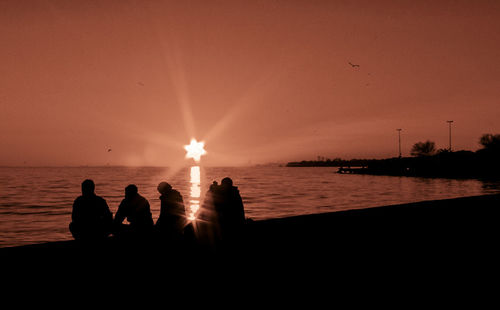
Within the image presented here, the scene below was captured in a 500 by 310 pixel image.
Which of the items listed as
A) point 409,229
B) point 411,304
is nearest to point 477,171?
point 409,229

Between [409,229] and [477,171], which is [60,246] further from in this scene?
[477,171]

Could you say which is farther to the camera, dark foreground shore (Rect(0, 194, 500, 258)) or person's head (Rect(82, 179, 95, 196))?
dark foreground shore (Rect(0, 194, 500, 258))

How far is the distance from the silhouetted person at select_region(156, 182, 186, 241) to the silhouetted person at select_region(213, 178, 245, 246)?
76 cm

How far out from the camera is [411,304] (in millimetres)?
4961

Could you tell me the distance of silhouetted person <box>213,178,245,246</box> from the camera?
6.25 metres

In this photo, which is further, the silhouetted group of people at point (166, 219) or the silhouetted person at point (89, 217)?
the silhouetted person at point (89, 217)

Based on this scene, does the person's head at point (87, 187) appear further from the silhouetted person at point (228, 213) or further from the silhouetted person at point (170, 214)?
the silhouetted person at point (228, 213)

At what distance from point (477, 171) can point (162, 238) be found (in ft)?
330

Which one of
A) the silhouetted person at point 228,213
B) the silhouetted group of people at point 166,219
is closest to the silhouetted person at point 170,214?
the silhouetted group of people at point 166,219

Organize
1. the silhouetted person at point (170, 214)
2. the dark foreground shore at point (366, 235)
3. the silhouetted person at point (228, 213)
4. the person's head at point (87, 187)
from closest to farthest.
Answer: the silhouetted person at point (228, 213), the person's head at point (87, 187), the silhouetted person at point (170, 214), the dark foreground shore at point (366, 235)

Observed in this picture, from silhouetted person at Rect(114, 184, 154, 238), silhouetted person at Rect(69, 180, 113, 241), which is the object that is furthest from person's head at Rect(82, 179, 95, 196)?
silhouetted person at Rect(114, 184, 154, 238)

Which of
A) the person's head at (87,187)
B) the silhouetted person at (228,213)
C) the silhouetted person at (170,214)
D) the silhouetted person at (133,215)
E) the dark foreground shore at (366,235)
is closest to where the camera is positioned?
the silhouetted person at (228,213)

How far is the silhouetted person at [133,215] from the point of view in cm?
697

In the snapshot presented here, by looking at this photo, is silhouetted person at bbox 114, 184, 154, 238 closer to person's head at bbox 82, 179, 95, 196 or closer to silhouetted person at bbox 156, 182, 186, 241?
silhouetted person at bbox 156, 182, 186, 241
